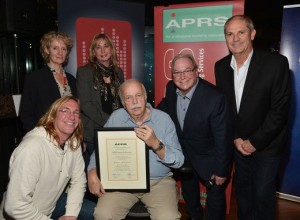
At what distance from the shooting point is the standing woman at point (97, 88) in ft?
10.3

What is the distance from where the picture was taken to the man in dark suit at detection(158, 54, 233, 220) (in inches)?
99.7

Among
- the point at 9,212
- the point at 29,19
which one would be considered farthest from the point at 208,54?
the point at 9,212

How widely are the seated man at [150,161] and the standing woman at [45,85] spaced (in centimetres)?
89

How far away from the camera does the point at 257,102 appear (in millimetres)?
2643

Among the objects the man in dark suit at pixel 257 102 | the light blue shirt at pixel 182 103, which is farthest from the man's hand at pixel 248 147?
the light blue shirt at pixel 182 103

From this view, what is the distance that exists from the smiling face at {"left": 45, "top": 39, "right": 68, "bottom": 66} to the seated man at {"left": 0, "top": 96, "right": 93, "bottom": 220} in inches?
41.1

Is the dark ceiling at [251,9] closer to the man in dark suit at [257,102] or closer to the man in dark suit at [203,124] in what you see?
the man in dark suit at [203,124]

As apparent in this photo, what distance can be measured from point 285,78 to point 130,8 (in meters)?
2.39

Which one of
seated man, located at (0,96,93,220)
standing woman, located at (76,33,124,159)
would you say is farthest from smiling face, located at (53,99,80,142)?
standing woman, located at (76,33,124,159)

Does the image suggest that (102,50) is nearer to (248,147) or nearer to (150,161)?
(150,161)

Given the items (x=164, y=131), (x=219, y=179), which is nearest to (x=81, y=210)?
(x=164, y=131)

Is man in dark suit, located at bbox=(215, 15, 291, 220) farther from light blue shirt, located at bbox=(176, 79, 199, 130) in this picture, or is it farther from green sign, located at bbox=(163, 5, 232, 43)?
green sign, located at bbox=(163, 5, 232, 43)

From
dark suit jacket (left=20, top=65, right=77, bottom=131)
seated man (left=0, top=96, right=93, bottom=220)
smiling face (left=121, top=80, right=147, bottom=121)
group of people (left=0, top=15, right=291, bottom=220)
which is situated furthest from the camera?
dark suit jacket (left=20, top=65, right=77, bottom=131)

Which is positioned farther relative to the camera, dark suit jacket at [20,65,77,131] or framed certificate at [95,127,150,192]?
dark suit jacket at [20,65,77,131]
